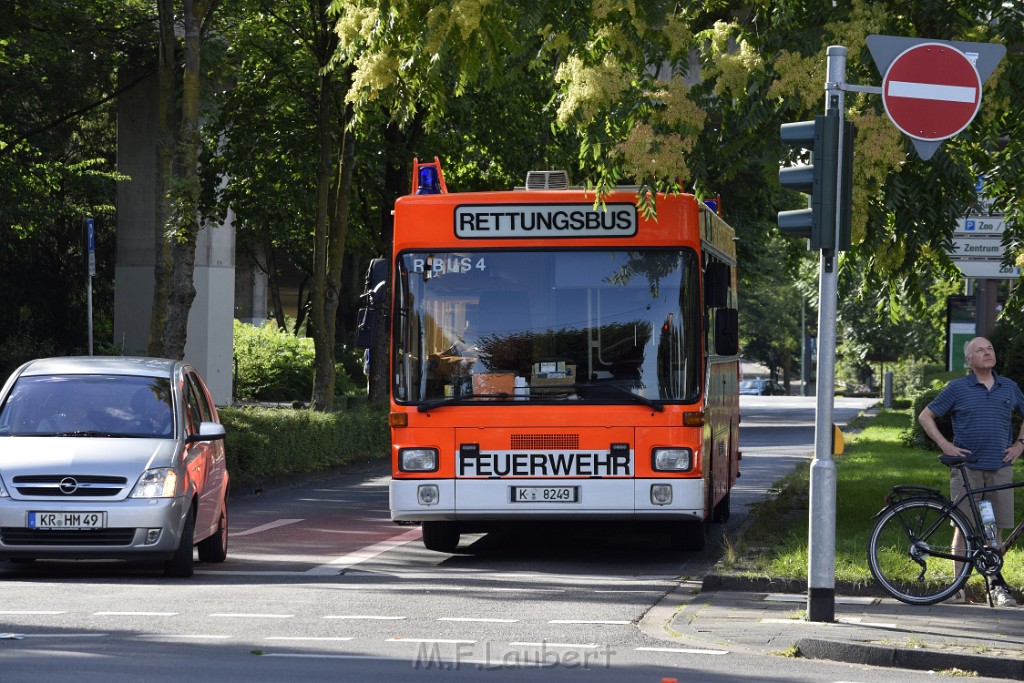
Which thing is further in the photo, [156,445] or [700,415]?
[700,415]

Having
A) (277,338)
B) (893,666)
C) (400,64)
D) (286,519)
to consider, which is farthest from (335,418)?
(277,338)

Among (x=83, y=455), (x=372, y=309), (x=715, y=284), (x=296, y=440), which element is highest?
(x=715, y=284)

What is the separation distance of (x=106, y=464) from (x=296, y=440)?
11849 mm

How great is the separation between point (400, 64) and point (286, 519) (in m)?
5.77

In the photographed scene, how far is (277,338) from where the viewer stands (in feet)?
157

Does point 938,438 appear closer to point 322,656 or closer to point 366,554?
point 322,656

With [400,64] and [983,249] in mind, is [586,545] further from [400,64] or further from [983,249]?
[983,249]

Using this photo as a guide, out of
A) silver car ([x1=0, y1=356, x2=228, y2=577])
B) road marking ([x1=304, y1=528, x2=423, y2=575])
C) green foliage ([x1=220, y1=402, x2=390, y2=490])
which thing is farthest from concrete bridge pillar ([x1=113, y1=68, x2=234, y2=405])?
silver car ([x1=0, y1=356, x2=228, y2=577])

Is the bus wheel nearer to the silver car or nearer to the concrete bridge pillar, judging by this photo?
the silver car

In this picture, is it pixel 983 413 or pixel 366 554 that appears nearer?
pixel 983 413

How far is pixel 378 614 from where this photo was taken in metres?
10.4

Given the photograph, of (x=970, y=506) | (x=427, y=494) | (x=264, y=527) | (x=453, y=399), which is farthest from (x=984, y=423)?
(x=264, y=527)

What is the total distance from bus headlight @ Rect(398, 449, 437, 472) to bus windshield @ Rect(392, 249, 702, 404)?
399 millimetres

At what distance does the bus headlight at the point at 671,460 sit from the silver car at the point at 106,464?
329 centimetres
